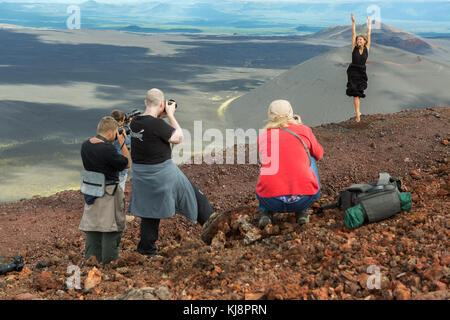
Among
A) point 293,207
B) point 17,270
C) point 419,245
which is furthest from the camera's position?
point 17,270

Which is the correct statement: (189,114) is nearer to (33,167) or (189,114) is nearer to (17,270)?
(33,167)

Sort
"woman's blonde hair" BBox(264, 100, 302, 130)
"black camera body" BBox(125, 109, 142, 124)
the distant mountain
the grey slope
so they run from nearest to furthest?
1. "woman's blonde hair" BBox(264, 100, 302, 130)
2. "black camera body" BBox(125, 109, 142, 124)
3. the grey slope
4. the distant mountain

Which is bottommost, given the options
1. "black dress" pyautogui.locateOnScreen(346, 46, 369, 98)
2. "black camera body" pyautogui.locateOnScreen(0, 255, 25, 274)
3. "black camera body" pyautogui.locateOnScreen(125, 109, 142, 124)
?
"black camera body" pyautogui.locateOnScreen(0, 255, 25, 274)

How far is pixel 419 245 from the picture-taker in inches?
140

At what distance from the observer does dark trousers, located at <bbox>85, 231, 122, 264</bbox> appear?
4469 millimetres

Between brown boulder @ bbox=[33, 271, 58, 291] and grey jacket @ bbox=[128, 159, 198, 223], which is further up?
grey jacket @ bbox=[128, 159, 198, 223]

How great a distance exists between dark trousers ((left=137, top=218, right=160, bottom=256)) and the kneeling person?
0.85ft

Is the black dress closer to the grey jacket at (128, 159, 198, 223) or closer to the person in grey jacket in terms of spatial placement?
the person in grey jacket

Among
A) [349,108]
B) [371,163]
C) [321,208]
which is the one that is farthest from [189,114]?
[321,208]

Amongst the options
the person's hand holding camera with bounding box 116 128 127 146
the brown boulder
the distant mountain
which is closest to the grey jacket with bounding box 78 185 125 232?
the person's hand holding camera with bounding box 116 128 127 146

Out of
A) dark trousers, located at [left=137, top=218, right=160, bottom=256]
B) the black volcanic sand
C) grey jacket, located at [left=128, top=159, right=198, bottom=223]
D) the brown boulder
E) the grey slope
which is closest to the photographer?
the brown boulder

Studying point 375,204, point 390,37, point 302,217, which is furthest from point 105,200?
point 390,37

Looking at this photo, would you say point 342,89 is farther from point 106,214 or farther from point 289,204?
point 106,214

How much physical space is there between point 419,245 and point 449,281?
601 millimetres
